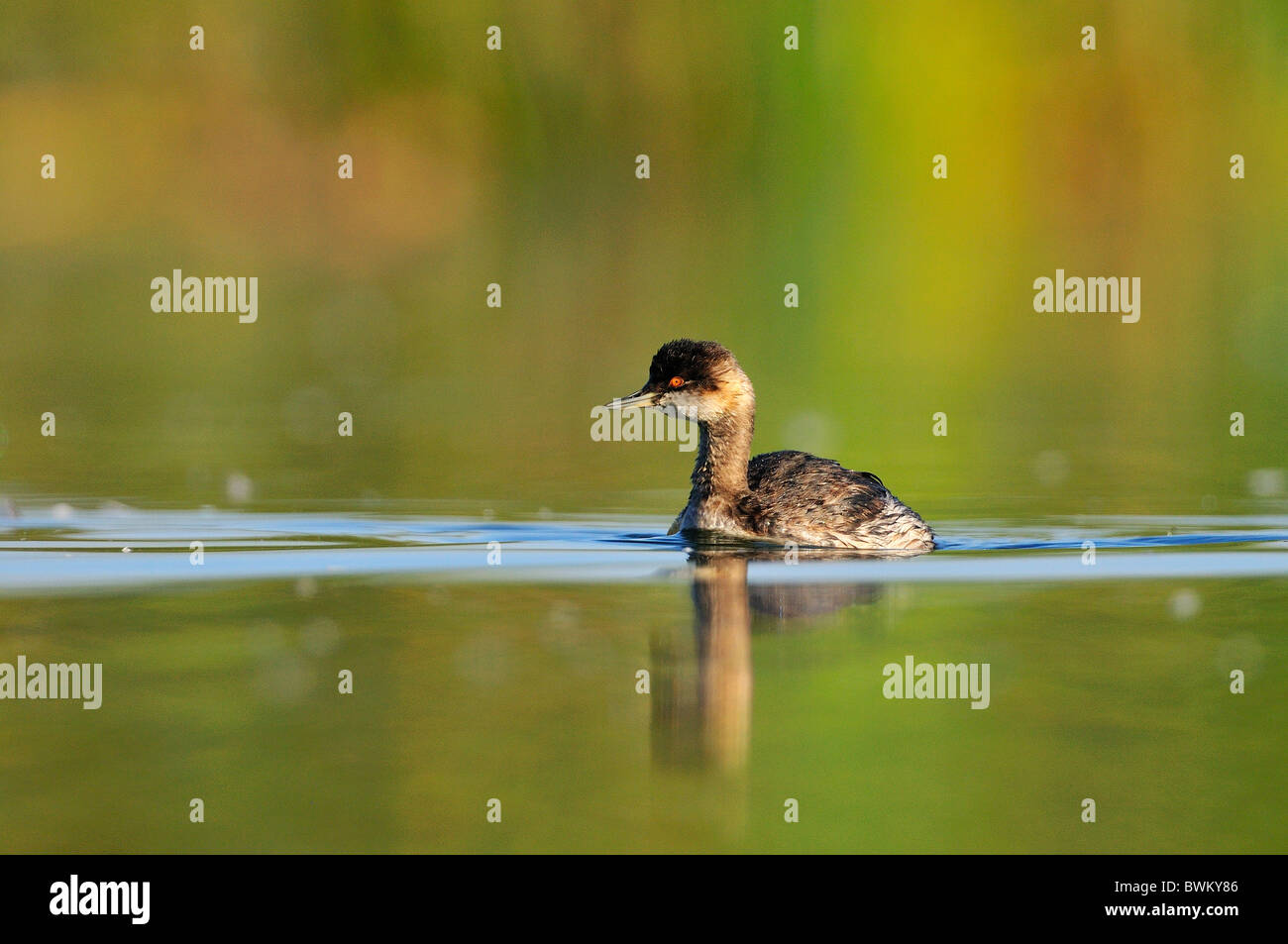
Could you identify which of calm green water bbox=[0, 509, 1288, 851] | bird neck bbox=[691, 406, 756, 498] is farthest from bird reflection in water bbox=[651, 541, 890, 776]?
bird neck bbox=[691, 406, 756, 498]

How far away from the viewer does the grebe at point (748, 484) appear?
12.9m

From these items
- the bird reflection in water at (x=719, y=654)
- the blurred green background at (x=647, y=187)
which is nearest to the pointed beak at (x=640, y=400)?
the bird reflection in water at (x=719, y=654)

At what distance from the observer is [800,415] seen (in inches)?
816

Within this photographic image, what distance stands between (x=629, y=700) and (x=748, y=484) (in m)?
5.24

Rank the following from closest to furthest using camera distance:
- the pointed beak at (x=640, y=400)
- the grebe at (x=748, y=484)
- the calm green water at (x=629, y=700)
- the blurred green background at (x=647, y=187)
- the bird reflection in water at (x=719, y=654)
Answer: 1. the calm green water at (x=629, y=700)
2. the bird reflection in water at (x=719, y=654)
3. the grebe at (x=748, y=484)
4. the pointed beak at (x=640, y=400)
5. the blurred green background at (x=647, y=187)

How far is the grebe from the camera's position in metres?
12.9

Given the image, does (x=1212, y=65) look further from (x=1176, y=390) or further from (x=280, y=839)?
(x=280, y=839)

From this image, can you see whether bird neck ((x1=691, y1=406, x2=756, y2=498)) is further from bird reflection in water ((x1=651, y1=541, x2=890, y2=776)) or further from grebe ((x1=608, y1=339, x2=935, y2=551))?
bird reflection in water ((x1=651, y1=541, x2=890, y2=776))

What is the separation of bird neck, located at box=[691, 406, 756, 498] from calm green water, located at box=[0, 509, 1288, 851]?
1118mm

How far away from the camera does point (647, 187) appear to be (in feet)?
145

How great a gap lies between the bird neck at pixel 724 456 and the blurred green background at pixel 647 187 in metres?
11.0

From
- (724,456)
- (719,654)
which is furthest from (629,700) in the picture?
(724,456)

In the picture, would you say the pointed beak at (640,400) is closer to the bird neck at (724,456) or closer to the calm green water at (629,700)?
the bird neck at (724,456)

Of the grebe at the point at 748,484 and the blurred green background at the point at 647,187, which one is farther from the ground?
the blurred green background at the point at 647,187
